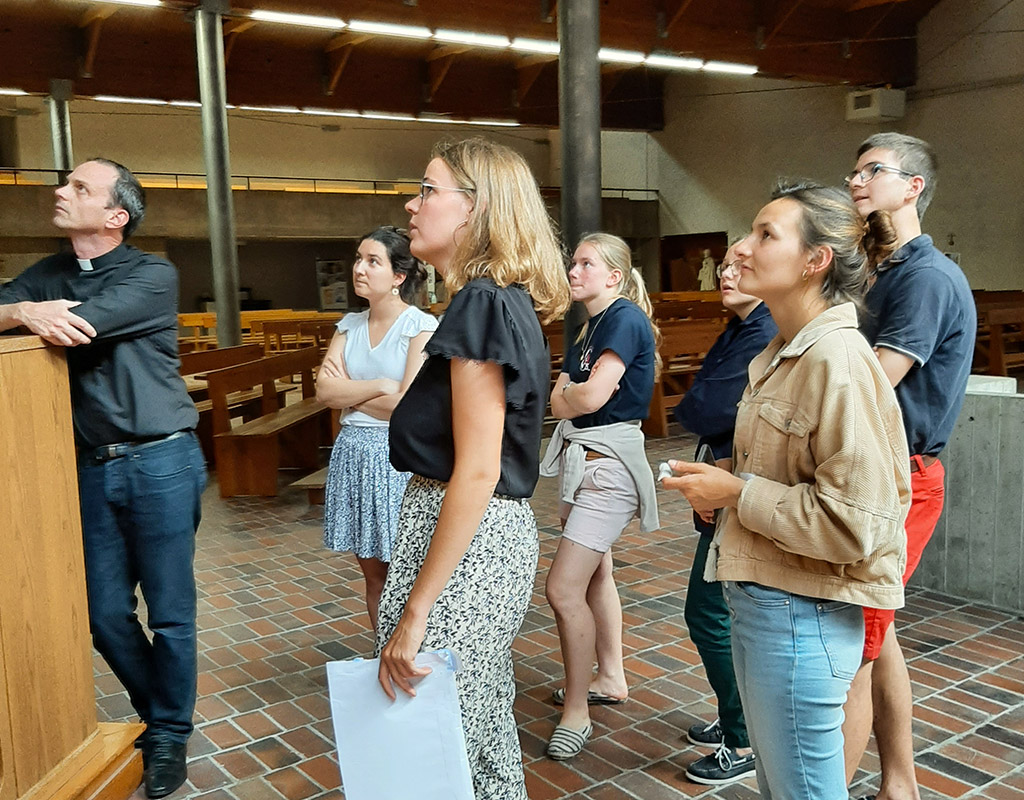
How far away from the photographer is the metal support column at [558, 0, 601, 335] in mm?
8188

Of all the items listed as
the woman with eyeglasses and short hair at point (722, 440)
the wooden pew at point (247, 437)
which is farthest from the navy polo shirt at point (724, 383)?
the wooden pew at point (247, 437)

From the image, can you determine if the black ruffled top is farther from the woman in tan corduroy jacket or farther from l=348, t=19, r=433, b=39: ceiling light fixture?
l=348, t=19, r=433, b=39: ceiling light fixture

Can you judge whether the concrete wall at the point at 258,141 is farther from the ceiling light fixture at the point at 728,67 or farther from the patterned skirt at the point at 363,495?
the patterned skirt at the point at 363,495

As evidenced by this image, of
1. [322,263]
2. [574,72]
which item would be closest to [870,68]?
[574,72]

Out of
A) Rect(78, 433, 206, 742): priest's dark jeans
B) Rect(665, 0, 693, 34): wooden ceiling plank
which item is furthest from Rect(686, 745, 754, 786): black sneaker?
Rect(665, 0, 693, 34): wooden ceiling plank

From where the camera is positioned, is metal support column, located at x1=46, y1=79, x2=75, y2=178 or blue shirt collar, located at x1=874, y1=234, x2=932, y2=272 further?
metal support column, located at x1=46, y1=79, x2=75, y2=178

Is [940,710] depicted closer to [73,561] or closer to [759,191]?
[73,561]

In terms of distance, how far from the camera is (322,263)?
23.7m

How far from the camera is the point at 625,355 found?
2719 mm

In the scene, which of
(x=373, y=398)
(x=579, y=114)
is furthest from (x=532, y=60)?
(x=373, y=398)

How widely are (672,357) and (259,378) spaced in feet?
13.2

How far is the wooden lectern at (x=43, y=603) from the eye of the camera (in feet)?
6.62

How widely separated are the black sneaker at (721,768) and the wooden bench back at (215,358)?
19.3ft

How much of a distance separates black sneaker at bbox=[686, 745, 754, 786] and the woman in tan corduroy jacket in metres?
1.00
